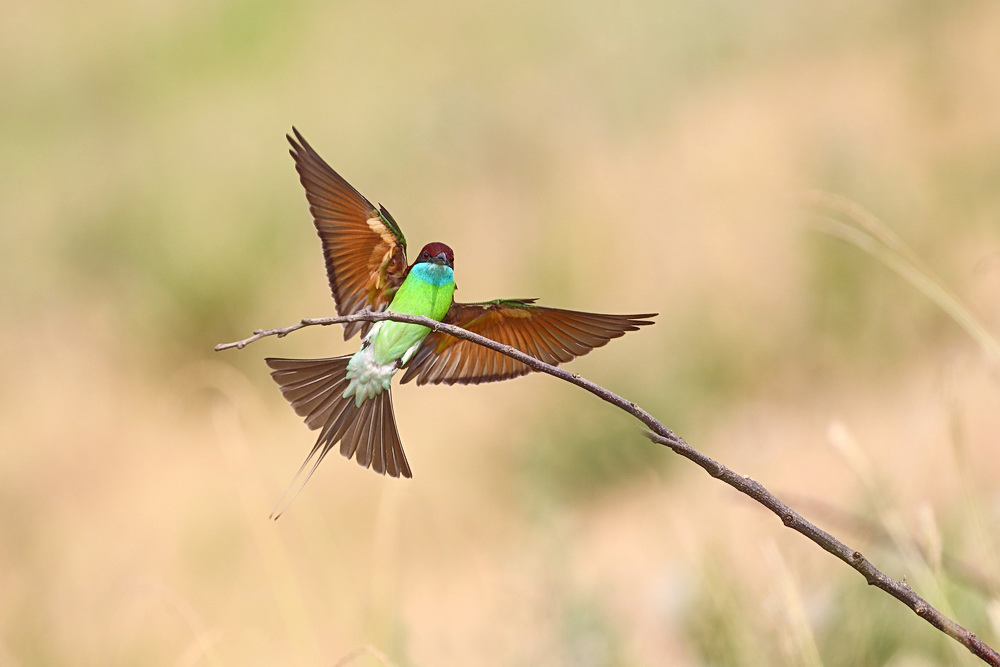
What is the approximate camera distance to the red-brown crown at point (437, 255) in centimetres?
120

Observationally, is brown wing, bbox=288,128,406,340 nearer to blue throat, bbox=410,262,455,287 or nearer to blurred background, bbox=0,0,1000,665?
blue throat, bbox=410,262,455,287

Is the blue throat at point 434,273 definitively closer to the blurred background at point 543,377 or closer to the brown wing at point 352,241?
the brown wing at point 352,241

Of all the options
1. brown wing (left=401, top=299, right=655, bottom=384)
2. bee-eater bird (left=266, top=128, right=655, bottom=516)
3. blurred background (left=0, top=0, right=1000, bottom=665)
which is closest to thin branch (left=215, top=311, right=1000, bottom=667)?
brown wing (left=401, top=299, right=655, bottom=384)

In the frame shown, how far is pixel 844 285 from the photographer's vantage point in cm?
402

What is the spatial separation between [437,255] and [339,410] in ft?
0.74

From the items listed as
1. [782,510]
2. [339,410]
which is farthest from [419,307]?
[782,510]

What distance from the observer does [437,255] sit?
121 cm

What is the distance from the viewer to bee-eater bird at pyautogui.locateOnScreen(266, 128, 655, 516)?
117cm

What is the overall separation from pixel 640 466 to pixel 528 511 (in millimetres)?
1413

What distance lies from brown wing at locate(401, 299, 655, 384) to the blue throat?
1.5 inches

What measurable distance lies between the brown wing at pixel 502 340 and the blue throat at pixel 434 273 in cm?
4

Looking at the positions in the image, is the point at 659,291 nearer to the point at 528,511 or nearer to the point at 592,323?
the point at 528,511

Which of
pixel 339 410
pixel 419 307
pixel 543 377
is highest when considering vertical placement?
pixel 543 377

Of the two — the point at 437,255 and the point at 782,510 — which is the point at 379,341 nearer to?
the point at 437,255
